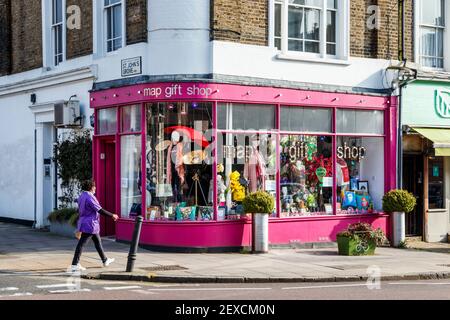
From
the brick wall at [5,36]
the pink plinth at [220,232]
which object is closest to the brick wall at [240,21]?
the pink plinth at [220,232]

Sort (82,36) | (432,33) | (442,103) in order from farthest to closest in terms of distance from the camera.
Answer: (432,33) < (442,103) < (82,36)

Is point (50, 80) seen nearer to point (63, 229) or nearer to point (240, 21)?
point (63, 229)

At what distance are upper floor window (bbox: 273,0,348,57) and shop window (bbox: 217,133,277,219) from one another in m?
2.46

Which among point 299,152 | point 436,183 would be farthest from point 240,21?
point 436,183

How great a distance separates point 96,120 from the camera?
1847 cm

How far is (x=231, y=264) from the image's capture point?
1466 cm

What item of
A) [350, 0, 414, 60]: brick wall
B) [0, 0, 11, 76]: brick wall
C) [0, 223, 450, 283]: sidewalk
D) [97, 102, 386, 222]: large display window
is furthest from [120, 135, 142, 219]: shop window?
[0, 0, 11, 76]: brick wall

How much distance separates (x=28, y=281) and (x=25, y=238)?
661 centimetres

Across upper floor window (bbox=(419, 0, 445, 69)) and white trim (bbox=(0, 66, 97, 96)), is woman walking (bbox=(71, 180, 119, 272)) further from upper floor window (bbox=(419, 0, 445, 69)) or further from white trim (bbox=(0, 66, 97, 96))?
upper floor window (bbox=(419, 0, 445, 69))

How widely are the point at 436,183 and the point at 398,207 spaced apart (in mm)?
2554

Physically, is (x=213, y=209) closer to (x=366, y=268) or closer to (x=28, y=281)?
(x=366, y=268)

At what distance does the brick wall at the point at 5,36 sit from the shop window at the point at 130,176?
7.67m

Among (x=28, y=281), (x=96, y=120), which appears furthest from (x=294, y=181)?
(x=28, y=281)

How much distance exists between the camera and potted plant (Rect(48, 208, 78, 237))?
18641mm
